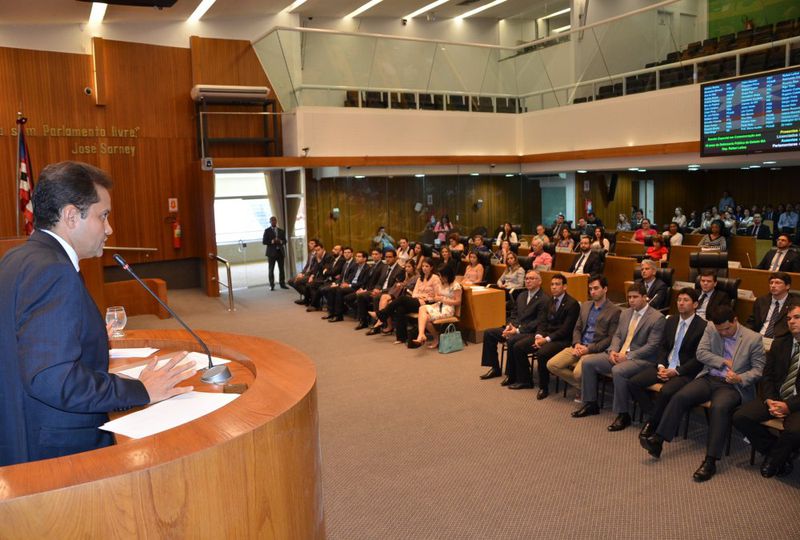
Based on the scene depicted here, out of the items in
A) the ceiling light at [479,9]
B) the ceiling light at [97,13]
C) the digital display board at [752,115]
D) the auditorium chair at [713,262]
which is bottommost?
the auditorium chair at [713,262]

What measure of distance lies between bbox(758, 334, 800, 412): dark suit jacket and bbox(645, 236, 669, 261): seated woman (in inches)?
249

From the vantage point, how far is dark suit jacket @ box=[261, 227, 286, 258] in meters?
13.8

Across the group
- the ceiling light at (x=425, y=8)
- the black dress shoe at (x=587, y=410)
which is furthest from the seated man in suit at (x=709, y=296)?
the ceiling light at (x=425, y=8)

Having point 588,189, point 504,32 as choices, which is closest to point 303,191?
point 588,189

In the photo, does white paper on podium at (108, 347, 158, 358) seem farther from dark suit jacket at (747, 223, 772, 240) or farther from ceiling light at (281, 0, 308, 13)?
dark suit jacket at (747, 223, 772, 240)

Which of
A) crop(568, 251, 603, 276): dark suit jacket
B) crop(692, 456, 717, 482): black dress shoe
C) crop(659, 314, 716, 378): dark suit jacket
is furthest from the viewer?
crop(568, 251, 603, 276): dark suit jacket

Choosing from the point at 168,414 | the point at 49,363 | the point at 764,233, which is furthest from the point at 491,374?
the point at 764,233

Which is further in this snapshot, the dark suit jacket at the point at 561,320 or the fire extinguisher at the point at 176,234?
the fire extinguisher at the point at 176,234

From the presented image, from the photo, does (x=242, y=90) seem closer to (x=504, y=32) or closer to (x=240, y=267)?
(x=240, y=267)

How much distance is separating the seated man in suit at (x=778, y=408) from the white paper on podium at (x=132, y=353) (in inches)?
154

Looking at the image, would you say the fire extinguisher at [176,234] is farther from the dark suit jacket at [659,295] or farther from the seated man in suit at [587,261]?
the dark suit jacket at [659,295]

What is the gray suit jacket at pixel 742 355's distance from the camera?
5039 millimetres

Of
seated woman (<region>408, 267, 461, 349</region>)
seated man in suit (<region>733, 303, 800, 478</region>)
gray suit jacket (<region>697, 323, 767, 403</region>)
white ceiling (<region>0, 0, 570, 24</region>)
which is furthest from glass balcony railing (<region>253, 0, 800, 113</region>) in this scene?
seated man in suit (<region>733, 303, 800, 478</region>)

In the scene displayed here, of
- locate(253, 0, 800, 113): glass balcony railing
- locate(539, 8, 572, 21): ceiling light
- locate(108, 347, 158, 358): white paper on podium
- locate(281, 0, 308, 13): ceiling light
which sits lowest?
locate(108, 347, 158, 358): white paper on podium
